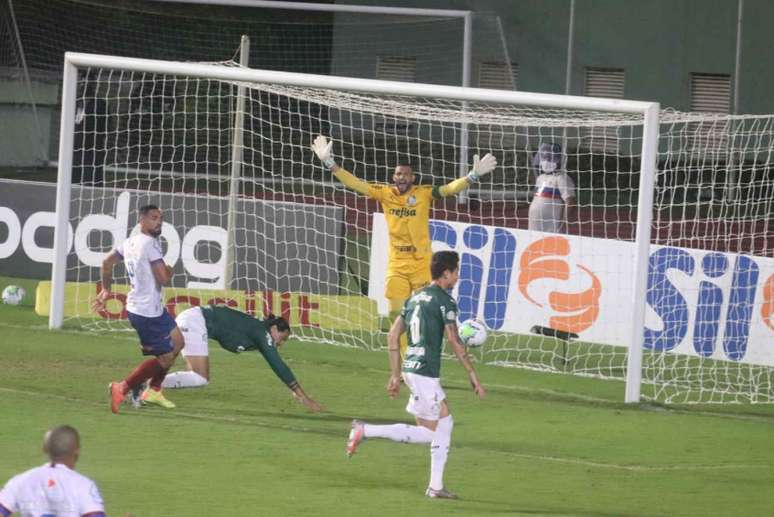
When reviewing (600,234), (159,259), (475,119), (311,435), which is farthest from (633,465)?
(600,234)

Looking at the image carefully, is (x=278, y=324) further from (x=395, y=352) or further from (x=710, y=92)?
(x=710, y=92)

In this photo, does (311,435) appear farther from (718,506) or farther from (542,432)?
(718,506)

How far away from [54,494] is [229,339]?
6909 millimetres

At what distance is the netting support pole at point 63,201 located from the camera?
56.9ft

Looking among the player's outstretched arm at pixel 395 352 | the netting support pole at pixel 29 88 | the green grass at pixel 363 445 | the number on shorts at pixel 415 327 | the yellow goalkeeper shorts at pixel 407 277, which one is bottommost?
the green grass at pixel 363 445

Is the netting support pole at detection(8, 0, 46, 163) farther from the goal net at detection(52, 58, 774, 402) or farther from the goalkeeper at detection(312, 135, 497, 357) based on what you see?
the goalkeeper at detection(312, 135, 497, 357)

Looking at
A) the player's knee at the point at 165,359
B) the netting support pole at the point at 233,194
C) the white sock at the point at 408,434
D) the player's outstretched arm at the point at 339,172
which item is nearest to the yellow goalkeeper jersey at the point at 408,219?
the player's outstretched arm at the point at 339,172

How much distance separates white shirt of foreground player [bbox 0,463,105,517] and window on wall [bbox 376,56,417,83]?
28068 millimetres

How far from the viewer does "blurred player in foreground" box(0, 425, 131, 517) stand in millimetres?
6668

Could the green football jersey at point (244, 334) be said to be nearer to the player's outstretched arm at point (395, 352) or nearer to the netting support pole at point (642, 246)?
the player's outstretched arm at point (395, 352)

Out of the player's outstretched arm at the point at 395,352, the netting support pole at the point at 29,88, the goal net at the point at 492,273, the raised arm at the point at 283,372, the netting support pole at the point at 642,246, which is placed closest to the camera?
the player's outstretched arm at the point at 395,352

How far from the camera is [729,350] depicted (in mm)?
16516

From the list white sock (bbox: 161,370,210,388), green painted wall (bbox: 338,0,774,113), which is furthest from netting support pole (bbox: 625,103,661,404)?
green painted wall (bbox: 338,0,774,113)

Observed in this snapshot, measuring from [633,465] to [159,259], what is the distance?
441 centimetres
